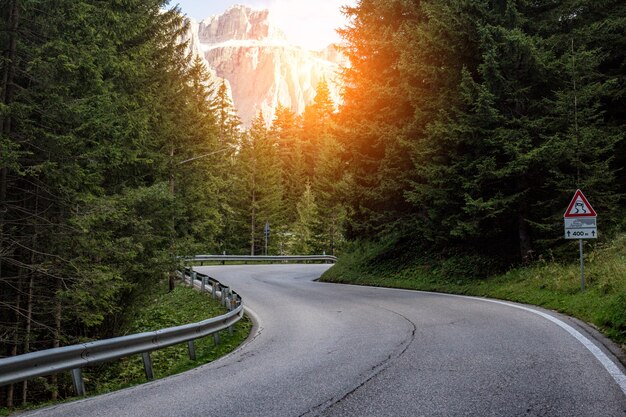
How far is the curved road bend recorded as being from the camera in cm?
438

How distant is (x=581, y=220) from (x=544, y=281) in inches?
87.7

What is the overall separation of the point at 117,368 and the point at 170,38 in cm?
1430

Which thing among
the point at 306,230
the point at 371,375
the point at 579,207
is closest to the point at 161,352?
the point at 371,375

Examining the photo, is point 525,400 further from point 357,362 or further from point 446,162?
point 446,162

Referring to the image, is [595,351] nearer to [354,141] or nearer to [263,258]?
[354,141]

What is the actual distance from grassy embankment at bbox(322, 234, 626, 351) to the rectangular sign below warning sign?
952 mm

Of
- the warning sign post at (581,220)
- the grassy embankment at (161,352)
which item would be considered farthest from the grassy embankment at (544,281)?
the grassy embankment at (161,352)

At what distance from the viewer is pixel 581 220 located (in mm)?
11297

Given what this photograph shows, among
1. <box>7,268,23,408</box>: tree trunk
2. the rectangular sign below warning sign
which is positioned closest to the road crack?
the rectangular sign below warning sign

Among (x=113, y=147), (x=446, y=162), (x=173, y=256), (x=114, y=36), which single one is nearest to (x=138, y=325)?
(x=173, y=256)

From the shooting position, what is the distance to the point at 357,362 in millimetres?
6293

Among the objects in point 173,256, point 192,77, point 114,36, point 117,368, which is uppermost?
point 192,77

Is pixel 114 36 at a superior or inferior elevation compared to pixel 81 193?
superior

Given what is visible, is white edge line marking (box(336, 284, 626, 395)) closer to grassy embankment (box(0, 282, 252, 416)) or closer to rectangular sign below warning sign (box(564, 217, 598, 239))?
rectangular sign below warning sign (box(564, 217, 598, 239))
